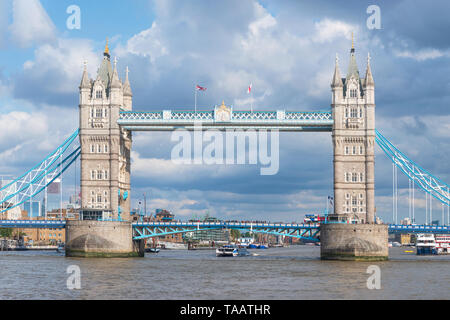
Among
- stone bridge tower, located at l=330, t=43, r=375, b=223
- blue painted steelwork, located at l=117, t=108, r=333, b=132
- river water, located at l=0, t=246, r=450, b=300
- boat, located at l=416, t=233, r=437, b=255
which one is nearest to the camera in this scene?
river water, located at l=0, t=246, r=450, b=300

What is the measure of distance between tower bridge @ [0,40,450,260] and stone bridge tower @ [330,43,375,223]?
0.47ft

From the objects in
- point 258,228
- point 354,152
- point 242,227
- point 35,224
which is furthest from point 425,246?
point 35,224

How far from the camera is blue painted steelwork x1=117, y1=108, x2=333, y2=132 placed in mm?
101688

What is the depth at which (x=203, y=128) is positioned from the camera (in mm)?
103000

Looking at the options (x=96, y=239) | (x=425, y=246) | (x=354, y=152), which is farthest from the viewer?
(x=425, y=246)

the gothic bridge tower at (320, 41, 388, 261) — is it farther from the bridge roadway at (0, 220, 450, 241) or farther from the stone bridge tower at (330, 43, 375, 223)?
the bridge roadway at (0, 220, 450, 241)

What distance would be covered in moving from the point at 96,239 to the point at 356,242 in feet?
115

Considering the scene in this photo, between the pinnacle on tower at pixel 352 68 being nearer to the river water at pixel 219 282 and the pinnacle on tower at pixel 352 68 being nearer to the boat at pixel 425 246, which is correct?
the river water at pixel 219 282

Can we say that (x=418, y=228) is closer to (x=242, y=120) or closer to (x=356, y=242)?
(x=356, y=242)

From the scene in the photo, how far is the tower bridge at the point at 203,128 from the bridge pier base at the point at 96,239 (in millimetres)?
137

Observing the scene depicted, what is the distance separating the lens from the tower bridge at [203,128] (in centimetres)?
9912

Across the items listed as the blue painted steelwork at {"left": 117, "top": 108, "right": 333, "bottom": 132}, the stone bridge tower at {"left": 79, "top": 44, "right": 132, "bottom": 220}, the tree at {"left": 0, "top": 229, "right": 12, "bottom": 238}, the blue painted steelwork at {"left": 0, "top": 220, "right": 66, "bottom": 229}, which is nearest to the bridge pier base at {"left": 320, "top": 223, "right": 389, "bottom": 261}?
the blue painted steelwork at {"left": 117, "top": 108, "right": 333, "bottom": 132}

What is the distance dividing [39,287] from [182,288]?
11344mm
